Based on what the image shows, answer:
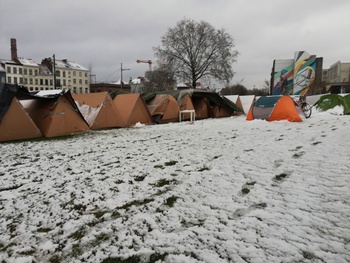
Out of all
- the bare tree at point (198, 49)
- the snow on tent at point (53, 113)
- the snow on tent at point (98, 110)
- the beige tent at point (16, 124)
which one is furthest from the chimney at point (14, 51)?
the beige tent at point (16, 124)

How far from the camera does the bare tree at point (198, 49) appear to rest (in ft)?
117

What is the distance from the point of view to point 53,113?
807 cm

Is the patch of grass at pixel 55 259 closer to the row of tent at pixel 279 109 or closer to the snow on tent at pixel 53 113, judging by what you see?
the snow on tent at pixel 53 113

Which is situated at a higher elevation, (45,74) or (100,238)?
(45,74)

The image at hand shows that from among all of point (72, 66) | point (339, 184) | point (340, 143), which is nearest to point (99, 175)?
point (339, 184)

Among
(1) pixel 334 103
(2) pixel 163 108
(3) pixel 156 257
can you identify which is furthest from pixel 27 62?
(3) pixel 156 257

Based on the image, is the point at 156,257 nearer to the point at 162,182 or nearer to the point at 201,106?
the point at 162,182

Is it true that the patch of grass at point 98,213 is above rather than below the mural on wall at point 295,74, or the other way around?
below

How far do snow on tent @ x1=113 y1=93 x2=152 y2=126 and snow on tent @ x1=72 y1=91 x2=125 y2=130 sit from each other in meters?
0.71

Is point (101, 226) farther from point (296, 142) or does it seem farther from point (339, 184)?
point (296, 142)

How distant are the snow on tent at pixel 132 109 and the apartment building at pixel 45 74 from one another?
4948cm

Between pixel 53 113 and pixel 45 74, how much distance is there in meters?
63.4

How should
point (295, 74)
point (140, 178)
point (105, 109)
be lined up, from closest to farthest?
1. point (140, 178)
2. point (105, 109)
3. point (295, 74)

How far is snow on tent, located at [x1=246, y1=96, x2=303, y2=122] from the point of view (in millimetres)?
10031
